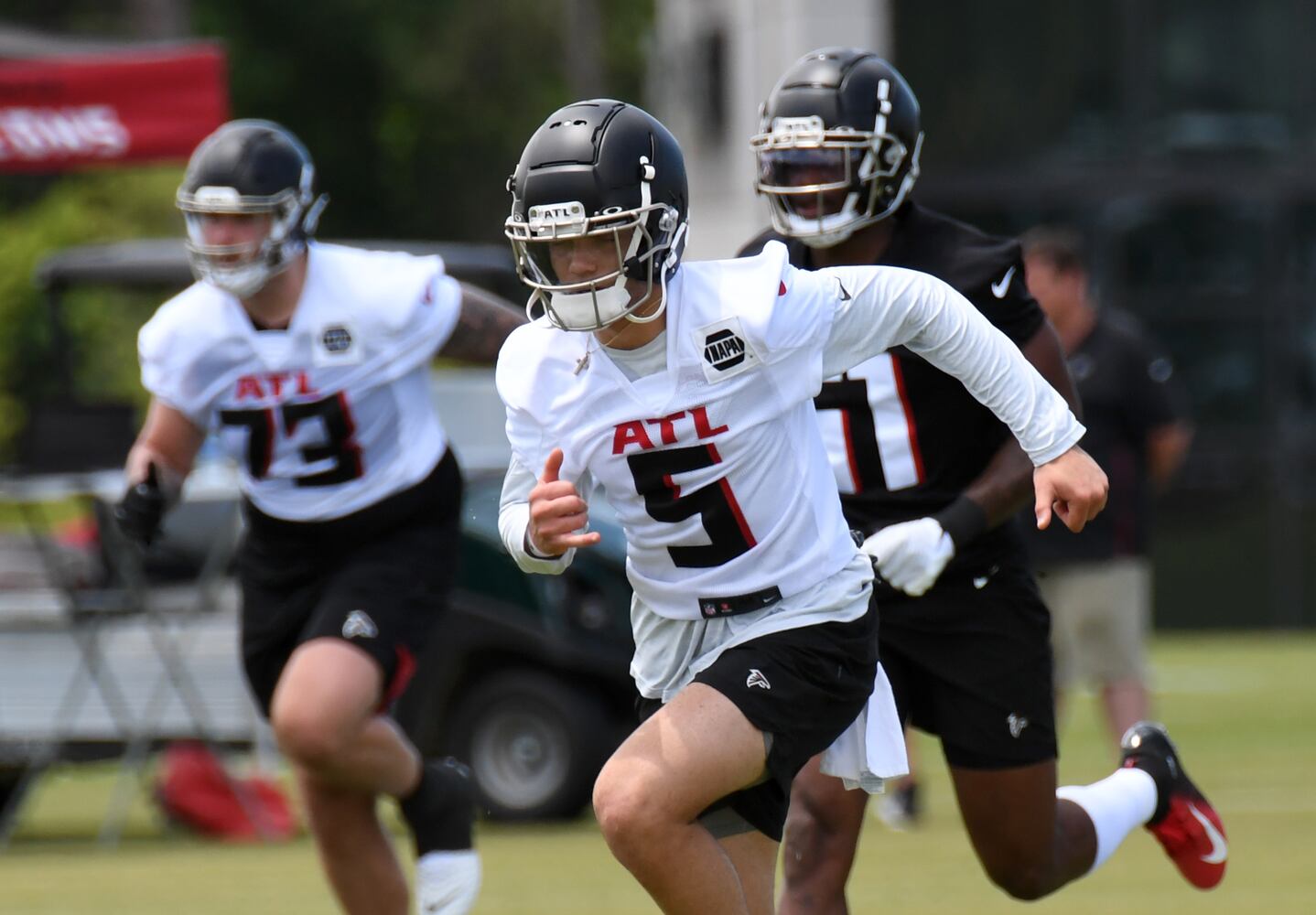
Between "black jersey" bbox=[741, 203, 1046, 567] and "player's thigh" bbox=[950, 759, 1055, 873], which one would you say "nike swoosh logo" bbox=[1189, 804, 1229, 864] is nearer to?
"player's thigh" bbox=[950, 759, 1055, 873]

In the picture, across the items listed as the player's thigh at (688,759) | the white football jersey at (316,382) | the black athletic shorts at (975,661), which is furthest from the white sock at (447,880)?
the player's thigh at (688,759)

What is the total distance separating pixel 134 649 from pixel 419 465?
12.8ft

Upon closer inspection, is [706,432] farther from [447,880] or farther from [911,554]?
[447,880]

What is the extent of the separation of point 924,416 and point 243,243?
2020mm

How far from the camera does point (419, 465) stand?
6559 millimetres

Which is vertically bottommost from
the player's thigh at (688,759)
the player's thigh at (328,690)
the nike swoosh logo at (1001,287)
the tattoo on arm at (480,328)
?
the player's thigh at (328,690)

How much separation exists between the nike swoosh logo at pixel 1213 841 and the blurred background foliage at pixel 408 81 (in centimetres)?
3088

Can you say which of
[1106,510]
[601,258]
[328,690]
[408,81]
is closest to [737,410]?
[601,258]

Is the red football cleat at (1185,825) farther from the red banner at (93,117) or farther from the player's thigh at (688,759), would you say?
the red banner at (93,117)

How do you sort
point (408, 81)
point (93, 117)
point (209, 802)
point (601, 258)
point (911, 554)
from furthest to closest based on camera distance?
point (408, 81) → point (93, 117) → point (209, 802) → point (911, 554) → point (601, 258)

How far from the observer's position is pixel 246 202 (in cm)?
649

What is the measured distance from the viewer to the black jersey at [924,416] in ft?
17.9

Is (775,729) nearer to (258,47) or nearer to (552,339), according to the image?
(552,339)

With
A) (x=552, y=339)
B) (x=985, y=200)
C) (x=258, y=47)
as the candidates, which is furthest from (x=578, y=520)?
(x=258, y=47)
